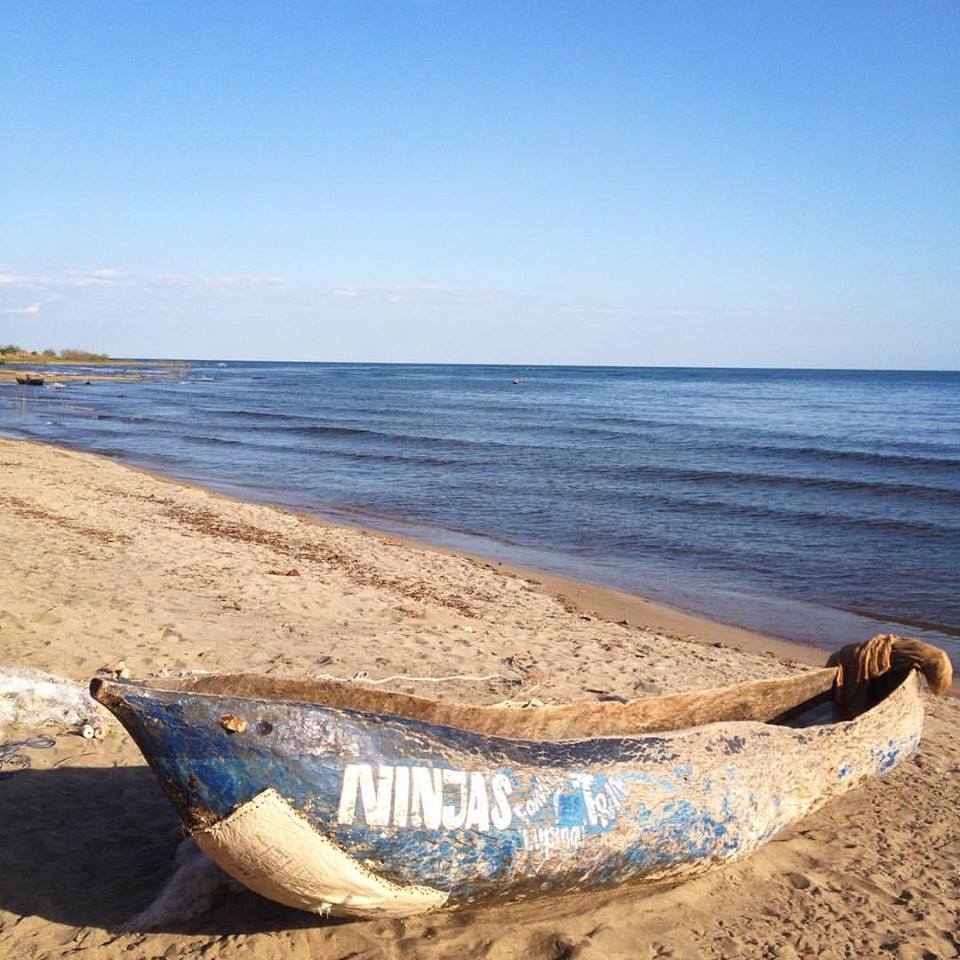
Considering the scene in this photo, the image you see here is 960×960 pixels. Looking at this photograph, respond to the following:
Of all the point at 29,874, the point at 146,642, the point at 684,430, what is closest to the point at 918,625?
the point at 146,642

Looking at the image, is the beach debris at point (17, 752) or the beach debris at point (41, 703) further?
the beach debris at point (41, 703)

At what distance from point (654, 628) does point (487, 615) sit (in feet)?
6.59

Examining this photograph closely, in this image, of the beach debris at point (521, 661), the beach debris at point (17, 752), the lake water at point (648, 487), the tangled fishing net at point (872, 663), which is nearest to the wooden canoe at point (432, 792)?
the tangled fishing net at point (872, 663)

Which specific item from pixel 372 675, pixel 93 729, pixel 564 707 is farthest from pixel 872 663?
pixel 93 729


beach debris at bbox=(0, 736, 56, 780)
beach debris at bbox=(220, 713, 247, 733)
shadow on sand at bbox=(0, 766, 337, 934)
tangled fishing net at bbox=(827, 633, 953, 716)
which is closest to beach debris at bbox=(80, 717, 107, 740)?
beach debris at bbox=(0, 736, 56, 780)

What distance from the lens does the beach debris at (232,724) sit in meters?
3.18

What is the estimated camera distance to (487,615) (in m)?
8.88

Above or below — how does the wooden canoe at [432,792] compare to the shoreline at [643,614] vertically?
above

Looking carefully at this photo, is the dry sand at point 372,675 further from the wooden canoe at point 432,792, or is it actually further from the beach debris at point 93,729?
the wooden canoe at point 432,792

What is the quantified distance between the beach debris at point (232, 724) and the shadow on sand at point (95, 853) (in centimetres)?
107

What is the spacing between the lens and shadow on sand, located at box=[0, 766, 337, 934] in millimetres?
3629

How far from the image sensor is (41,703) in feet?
17.2

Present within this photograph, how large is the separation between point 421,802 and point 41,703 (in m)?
3.18

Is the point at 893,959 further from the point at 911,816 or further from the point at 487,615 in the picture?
the point at 487,615
